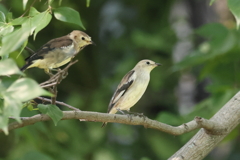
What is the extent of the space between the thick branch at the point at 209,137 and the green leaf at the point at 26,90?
2.25m

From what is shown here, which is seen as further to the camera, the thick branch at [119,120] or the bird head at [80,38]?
the bird head at [80,38]

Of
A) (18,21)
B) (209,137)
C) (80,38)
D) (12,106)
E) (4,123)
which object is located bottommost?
(4,123)

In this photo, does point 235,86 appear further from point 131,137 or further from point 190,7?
Answer: point 190,7

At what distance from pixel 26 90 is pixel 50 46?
223 centimetres

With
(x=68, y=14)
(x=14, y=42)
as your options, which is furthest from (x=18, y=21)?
(x=14, y=42)

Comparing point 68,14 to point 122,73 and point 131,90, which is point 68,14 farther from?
point 122,73

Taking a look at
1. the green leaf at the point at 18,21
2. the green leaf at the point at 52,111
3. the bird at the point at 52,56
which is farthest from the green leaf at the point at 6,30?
the bird at the point at 52,56

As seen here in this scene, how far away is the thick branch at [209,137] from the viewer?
4.25 meters

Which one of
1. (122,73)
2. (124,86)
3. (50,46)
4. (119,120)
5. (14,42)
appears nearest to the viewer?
(14,42)

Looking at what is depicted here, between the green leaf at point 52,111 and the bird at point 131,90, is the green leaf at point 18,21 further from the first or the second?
the bird at point 131,90

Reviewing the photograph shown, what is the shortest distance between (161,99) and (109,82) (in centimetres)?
196

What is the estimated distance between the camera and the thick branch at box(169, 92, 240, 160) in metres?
4.25

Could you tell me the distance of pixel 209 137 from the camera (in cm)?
434

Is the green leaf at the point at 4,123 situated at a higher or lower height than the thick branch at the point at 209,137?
lower
